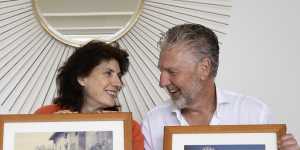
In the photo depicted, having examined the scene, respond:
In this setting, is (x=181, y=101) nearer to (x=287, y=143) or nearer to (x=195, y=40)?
(x=195, y=40)

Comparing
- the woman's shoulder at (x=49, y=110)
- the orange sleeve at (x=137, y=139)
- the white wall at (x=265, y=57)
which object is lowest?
the orange sleeve at (x=137, y=139)

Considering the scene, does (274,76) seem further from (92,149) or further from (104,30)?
(92,149)

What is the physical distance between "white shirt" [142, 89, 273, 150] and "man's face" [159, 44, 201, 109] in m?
0.08

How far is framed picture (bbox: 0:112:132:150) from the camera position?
42.4 inches

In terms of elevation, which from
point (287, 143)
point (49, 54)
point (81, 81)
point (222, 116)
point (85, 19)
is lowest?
point (287, 143)

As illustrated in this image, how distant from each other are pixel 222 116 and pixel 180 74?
0.17 metres

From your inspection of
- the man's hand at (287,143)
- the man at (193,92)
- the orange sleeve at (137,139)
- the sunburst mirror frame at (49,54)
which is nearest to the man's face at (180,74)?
the man at (193,92)

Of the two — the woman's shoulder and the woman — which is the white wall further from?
the woman's shoulder

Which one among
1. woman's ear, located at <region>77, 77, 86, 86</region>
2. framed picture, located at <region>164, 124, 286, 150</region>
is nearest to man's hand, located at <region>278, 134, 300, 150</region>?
framed picture, located at <region>164, 124, 286, 150</region>

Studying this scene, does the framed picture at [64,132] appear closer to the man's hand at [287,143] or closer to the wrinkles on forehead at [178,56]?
the wrinkles on forehead at [178,56]

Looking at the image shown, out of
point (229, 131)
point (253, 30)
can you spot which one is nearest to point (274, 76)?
point (253, 30)

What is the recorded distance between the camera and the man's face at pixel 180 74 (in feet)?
4.02

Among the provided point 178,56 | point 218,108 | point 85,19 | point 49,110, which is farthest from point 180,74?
point 85,19

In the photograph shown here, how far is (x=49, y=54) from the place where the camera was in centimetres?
165
